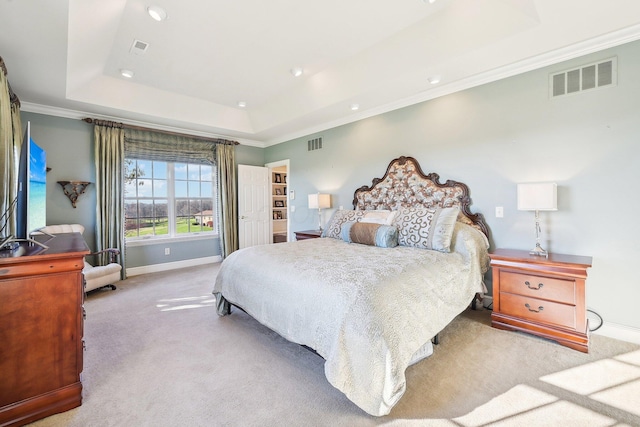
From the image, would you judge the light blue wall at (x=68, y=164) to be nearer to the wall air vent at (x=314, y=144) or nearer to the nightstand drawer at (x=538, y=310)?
the wall air vent at (x=314, y=144)

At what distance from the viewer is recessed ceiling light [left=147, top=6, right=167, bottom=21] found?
242 centimetres

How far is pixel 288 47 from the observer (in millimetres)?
3033

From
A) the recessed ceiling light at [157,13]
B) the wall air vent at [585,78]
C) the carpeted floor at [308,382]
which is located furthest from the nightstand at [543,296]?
the recessed ceiling light at [157,13]

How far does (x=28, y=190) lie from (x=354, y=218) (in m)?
2.95

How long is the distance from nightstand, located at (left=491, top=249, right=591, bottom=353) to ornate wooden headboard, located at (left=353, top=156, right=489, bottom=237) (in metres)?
0.68

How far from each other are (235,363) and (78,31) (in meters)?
3.00

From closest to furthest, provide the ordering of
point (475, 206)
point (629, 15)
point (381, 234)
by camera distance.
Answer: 1. point (629, 15)
2. point (381, 234)
3. point (475, 206)

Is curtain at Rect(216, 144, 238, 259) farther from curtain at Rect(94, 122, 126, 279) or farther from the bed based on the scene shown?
the bed

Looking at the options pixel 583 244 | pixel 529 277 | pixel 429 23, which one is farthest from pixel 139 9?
pixel 583 244

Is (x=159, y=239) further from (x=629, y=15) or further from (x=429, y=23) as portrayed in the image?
(x=629, y=15)

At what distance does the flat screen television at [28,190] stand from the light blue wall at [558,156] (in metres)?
3.65

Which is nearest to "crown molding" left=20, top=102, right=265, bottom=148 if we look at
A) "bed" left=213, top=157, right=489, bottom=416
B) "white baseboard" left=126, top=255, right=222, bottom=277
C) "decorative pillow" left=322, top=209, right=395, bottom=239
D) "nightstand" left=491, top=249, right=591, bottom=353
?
"white baseboard" left=126, top=255, right=222, bottom=277

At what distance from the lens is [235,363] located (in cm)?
205

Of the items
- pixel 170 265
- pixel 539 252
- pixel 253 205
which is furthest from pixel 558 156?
pixel 170 265
